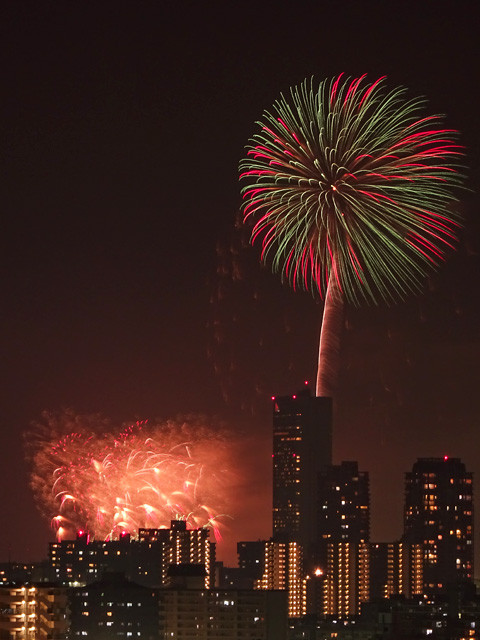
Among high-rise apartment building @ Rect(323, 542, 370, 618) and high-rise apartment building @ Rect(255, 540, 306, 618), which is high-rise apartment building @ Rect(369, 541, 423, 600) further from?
high-rise apartment building @ Rect(255, 540, 306, 618)

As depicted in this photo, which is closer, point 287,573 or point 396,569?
point 287,573

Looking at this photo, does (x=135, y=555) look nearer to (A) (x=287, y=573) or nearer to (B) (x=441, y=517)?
(A) (x=287, y=573)

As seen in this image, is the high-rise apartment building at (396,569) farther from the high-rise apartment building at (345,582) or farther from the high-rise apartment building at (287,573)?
the high-rise apartment building at (287,573)

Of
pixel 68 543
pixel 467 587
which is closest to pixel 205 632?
pixel 467 587

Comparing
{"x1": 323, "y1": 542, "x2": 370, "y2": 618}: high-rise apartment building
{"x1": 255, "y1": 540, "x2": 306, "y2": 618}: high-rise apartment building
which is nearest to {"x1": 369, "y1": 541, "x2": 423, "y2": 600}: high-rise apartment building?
{"x1": 323, "y1": 542, "x2": 370, "y2": 618}: high-rise apartment building

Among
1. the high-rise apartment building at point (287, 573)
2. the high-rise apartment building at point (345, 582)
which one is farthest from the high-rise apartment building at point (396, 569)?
the high-rise apartment building at point (287, 573)

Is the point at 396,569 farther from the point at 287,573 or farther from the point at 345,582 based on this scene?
the point at 287,573

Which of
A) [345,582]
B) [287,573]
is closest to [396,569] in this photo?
[345,582]

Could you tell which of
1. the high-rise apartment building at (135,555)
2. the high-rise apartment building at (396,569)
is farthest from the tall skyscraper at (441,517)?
the high-rise apartment building at (135,555)
